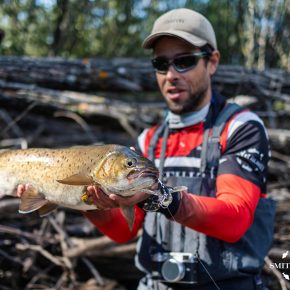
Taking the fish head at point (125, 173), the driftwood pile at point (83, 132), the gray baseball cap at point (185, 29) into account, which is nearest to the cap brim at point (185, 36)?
the gray baseball cap at point (185, 29)

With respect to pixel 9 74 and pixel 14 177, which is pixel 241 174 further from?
pixel 9 74

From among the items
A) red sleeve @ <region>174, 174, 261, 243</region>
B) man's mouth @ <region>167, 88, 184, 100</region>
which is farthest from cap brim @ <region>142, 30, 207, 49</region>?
red sleeve @ <region>174, 174, 261, 243</region>

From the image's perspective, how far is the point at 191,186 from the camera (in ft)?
10.2

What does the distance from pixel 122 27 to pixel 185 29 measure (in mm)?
9584

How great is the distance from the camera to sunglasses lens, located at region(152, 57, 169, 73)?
137 inches

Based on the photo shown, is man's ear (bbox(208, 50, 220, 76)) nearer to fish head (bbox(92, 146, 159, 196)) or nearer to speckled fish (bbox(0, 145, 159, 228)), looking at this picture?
speckled fish (bbox(0, 145, 159, 228))

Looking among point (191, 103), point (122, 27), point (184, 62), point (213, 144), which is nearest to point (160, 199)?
point (213, 144)

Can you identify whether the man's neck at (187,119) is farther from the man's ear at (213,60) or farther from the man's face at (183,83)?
the man's ear at (213,60)

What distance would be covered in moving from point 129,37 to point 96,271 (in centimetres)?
894

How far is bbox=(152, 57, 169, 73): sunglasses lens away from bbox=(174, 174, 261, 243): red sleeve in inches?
36.7

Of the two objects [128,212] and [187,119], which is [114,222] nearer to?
[128,212]

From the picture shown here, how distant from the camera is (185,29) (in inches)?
133

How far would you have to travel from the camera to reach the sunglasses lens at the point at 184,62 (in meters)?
3.43

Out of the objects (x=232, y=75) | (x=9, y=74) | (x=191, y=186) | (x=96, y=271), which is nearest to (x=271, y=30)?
(x=232, y=75)
